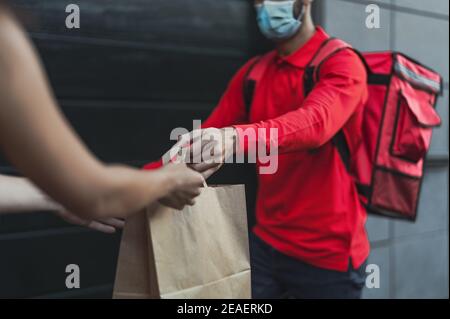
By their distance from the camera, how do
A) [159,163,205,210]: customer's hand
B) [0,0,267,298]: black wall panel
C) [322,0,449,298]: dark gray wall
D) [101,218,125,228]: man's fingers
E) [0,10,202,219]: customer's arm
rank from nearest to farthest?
1. [0,10,202,219]: customer's arm
2. [159,163,205,210]: customer's hand
3. [101,218,125,228]: man's fingers
4. [0,0,267,298]: black wall panel
5. [322,0,449,298]: dark gray wall

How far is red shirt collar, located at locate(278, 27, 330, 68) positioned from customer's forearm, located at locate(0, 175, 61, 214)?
1459mm

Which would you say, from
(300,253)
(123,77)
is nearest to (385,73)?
(300,253)

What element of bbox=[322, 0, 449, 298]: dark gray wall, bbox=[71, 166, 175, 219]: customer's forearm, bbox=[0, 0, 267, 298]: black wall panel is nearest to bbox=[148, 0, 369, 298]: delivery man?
bbox=[0, 0, 267, 298]: black wall panel

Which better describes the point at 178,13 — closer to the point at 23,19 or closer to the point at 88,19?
the point at 88,19

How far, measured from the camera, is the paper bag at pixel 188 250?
1803mm

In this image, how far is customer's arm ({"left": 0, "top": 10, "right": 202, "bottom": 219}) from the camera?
4.23ft

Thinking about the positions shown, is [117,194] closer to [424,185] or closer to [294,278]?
[294,278]

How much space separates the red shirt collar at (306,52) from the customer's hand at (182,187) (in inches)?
60.3

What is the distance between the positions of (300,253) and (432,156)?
240cm

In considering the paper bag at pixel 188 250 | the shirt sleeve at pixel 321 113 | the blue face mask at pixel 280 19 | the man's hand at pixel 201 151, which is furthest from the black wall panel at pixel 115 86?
the paper bag at pixel 188 250

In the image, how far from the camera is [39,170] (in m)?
1.34

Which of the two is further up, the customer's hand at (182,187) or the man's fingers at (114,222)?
the customer's hand at (182,187)

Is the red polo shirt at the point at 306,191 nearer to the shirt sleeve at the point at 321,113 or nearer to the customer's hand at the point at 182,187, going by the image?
the shirt sleeve at the point at 321,113

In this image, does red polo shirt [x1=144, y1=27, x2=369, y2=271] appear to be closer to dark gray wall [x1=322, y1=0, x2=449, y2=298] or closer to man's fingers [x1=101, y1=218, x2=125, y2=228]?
man's fingers [x1=101, y1=218, x2=125, y2=228]
